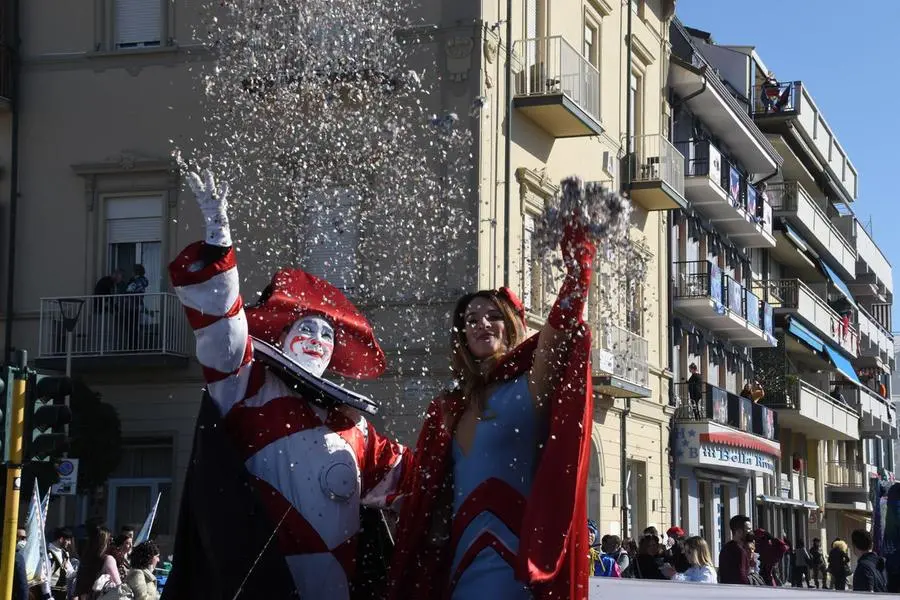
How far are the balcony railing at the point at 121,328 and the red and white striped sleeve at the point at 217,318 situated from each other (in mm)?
15044

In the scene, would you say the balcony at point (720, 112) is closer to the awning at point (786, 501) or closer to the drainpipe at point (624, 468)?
the drainpipe at point (624, 468)

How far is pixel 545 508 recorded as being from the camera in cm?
511

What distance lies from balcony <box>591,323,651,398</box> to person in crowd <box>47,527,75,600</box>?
9.99 meters

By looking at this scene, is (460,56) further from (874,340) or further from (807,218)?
(874,340)

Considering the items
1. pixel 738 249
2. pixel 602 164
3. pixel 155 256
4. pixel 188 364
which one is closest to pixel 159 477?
pixel 188 364

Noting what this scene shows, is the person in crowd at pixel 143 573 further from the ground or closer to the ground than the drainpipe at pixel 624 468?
closer to the ground

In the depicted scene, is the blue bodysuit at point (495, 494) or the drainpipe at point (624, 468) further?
the drainpipe at point (624, 468)

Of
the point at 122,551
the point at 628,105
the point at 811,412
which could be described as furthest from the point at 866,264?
the point at 122,551

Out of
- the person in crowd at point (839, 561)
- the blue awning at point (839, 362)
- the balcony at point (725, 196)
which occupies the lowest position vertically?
the person in crowd at point (839, 561)

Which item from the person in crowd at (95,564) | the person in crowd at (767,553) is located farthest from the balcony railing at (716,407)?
the person in crowd at (95,564)

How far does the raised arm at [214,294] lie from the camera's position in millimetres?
5754

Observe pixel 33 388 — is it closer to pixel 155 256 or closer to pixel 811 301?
pixel 155 256

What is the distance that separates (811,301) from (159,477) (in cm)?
2676

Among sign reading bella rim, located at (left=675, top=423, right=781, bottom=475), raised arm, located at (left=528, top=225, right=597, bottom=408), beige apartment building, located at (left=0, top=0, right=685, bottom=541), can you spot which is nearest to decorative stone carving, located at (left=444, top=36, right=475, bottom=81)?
→ beige apartment building, located at (left=0, top=0, right=685, bottom=541)
